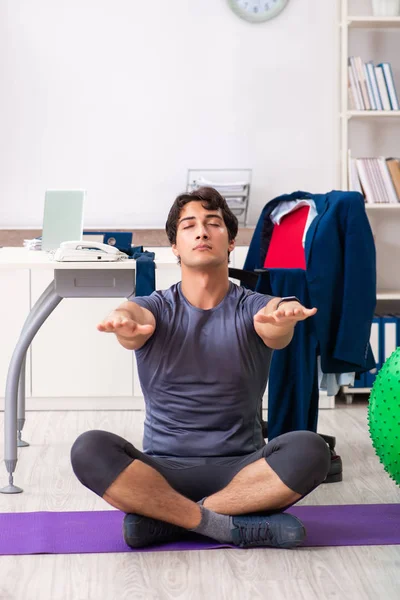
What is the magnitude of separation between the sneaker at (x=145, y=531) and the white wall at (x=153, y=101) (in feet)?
8.11

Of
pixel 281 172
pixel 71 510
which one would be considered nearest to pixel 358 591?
pixel 71 510

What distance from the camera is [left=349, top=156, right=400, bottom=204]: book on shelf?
4.42 meters

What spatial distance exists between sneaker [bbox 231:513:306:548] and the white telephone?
1.03 meters

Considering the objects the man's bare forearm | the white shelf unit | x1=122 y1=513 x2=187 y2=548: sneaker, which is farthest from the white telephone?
the white shelf unit

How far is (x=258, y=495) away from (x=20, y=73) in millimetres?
2956

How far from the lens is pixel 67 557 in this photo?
228 centimetres

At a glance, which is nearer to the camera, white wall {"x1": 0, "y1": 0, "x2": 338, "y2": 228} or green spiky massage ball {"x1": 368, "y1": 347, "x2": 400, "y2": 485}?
green spiky massage ball {"x1": 368, "y1": 347, "x2": 400, "y2": 485}

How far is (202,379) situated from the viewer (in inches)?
98.2

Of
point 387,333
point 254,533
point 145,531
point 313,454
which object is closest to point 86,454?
point 145,531

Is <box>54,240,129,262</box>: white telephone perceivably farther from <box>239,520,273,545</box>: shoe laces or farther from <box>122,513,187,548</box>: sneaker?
<box>239,520,273,545</box>: shoe laces

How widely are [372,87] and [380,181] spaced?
1.46ft

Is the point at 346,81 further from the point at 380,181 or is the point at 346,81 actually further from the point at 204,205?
the point at 204,205

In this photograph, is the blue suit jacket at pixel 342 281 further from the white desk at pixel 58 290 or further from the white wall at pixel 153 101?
the white wall at pixel 153 101

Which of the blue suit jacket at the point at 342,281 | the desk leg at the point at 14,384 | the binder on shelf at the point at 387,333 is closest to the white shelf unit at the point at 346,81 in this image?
the binder on shelf at the point at 387,333
